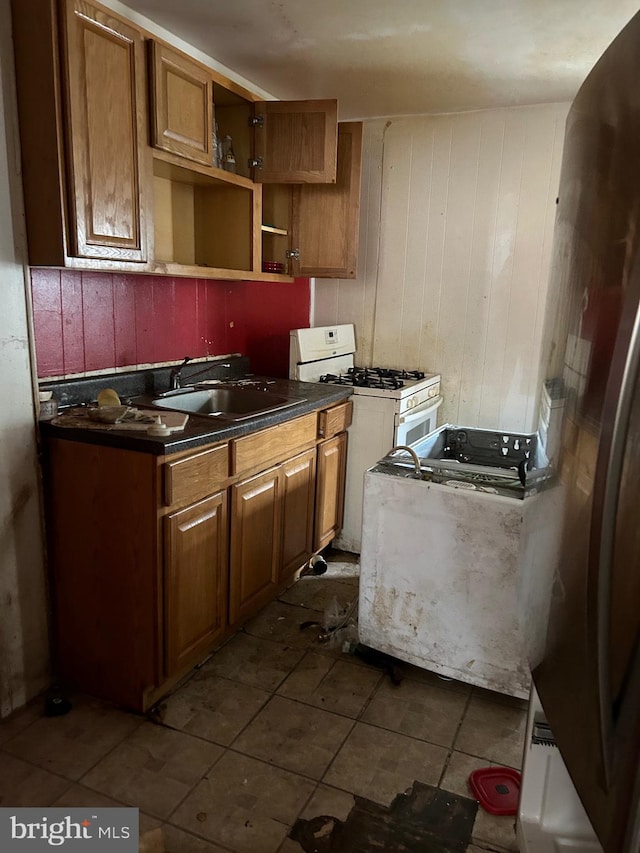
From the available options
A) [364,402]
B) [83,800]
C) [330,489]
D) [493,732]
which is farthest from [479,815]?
[364,402]

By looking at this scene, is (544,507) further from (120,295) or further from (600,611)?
(120,295)

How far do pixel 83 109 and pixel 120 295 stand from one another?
2.44 feet

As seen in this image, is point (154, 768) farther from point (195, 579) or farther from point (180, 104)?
point (180, 104)

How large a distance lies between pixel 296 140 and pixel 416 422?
1490mm

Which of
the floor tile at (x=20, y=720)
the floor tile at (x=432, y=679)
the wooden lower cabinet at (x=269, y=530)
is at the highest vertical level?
the wooden lower cabinet at (x=269, y=530)

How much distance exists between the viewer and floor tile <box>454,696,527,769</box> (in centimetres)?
190

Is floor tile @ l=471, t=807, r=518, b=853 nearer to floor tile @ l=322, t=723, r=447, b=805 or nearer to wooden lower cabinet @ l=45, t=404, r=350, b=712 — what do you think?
floor tile @ l=322, t=723, r=447, b=805

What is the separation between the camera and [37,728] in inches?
75.8

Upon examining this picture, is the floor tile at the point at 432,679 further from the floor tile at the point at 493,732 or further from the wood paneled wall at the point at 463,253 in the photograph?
the wood paneled wall at the point at 463,253

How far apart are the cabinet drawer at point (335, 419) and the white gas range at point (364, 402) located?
0.05 meters

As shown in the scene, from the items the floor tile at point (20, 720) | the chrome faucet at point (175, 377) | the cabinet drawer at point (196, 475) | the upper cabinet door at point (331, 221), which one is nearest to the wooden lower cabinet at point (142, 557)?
the cabinet drawer at point (196, 475)

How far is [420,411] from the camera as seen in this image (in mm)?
3260

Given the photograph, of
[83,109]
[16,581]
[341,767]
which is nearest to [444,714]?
[341,767]

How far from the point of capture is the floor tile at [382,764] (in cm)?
176
